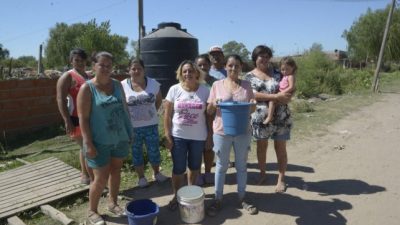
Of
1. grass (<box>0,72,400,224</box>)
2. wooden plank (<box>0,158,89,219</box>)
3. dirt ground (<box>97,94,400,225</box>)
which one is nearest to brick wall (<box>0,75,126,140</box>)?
grass (<box>0,72,400,224</box>)

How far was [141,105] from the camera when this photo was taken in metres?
4.53

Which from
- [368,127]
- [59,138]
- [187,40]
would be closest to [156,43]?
[187,40]

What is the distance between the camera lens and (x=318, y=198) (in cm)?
443

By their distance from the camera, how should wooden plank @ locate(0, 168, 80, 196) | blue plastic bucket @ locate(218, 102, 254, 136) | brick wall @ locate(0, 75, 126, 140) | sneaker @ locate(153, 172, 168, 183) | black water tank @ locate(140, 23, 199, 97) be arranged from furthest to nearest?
black water tank @ locate(140, 23, 199, 97), brick wall @ locate(0, 75, 126, 140), sneaker @ locate(153, 172, 168, 183), wooden plank @ locate(0, 168, 80, 196), blue plastic bucket @ locate(218, 102, 254, 136)

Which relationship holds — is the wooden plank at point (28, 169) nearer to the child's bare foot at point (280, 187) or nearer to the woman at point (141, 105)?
the woman at point (141, 105)

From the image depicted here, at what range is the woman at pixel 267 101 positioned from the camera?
429 cm

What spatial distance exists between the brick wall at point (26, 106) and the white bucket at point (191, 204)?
5.81 metres

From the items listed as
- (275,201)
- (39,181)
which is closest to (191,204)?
(275,201)

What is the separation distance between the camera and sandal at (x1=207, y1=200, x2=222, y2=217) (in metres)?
3.97

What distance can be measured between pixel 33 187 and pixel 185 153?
7.29ft

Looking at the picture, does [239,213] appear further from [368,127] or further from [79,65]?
[368,127]

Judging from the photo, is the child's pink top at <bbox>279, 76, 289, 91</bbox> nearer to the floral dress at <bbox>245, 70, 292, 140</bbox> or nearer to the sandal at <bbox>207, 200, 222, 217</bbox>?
the floral dress at <bbox>245, 70, 292, 140</bbox>

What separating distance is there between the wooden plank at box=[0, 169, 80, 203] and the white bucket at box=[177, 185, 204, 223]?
71.4 inches

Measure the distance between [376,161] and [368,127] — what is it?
2.91 meters
